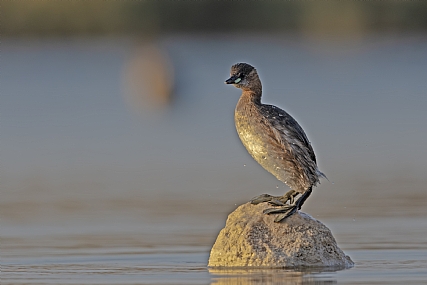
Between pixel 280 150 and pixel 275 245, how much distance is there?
764mm

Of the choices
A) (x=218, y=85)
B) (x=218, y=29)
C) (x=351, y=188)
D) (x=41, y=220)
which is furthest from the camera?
(x=218, y=29)

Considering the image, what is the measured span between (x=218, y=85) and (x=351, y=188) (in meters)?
12.2

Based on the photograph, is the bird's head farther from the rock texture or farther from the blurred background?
the blurred background

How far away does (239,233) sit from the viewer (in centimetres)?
977

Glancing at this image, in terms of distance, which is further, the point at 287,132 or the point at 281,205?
the point at 281,205

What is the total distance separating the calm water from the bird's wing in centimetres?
103

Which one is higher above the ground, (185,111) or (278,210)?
(185,111)

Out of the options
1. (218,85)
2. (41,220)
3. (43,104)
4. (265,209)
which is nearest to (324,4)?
(218,85)

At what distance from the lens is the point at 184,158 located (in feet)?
57.4

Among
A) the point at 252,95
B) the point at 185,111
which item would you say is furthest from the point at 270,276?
the point at 185,111

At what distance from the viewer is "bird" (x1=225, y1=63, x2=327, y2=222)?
9.70 metres

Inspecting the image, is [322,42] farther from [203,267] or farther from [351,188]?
[203,267]

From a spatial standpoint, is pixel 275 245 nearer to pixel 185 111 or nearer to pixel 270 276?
pixel 270 276

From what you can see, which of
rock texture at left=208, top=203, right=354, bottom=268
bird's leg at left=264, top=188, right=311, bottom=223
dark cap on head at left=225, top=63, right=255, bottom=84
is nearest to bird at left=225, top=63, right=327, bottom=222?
bird's leg at left=264, top=188, right=311, bottom=223
